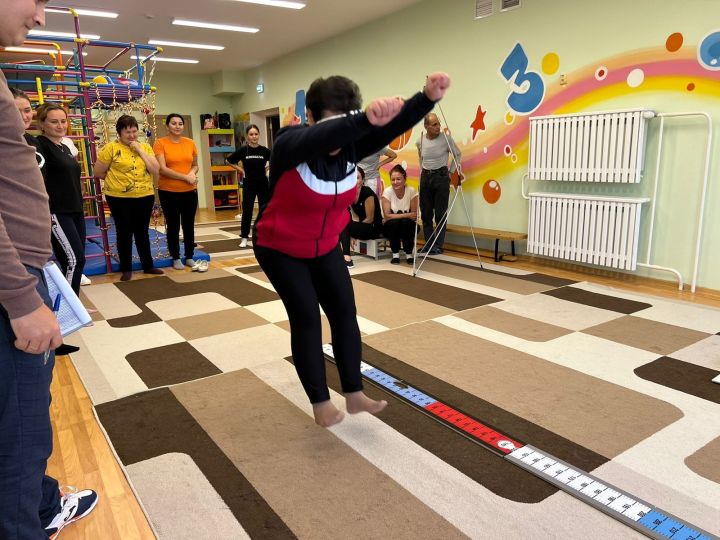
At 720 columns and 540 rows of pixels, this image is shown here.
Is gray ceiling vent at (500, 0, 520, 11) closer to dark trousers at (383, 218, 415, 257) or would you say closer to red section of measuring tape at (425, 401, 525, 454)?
dark trousers at (383, 218, 415, 257)

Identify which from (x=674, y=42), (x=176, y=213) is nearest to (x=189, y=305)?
(x=176, y=213)

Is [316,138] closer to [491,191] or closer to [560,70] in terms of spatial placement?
[560,70]

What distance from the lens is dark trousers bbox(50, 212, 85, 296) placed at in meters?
3.08

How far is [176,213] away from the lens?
491 cm

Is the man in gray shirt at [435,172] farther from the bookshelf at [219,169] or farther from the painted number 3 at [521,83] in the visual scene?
the bookshelf at [219,169]

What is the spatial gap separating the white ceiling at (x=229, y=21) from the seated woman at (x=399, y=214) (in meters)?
2.43

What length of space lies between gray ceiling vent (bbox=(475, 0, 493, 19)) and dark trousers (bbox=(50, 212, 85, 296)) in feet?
14.7

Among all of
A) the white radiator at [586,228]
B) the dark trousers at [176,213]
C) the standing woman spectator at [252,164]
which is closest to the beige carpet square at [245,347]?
the dark trousers at [176,213]

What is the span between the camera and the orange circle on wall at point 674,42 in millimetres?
3965

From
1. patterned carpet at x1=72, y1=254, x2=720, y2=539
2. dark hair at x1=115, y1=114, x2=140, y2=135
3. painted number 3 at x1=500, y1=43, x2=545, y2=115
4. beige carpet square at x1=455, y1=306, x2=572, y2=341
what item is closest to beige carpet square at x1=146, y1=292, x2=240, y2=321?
patterned carpet at x1=72, y1=254, x2=720, y2=539

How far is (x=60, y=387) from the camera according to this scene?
2516 mm

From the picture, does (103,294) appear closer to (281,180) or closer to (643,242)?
(281,180)

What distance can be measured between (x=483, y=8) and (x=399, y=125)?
468cm

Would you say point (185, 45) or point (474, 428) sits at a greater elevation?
point (185, 45)
